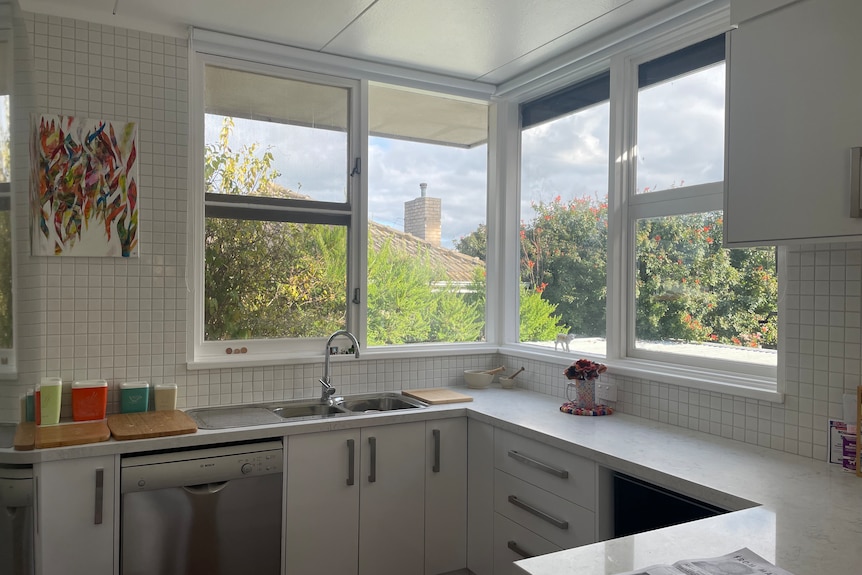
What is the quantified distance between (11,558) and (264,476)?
216cm

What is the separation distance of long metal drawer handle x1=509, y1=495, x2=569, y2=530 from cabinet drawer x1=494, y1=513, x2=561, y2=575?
86 mm

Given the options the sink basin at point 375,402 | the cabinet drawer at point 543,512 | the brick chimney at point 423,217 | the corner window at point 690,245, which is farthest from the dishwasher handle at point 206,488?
the corner window at point 690,245

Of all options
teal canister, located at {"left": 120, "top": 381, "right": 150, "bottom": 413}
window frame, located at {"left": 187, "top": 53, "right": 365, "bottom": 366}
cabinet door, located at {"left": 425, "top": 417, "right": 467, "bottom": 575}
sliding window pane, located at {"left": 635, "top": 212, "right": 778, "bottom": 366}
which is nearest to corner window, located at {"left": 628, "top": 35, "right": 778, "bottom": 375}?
sliding window pane, located at {"left": 635, "top": 212, "right": 778, "bottom": 366}

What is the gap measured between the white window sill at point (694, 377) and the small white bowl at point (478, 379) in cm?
42

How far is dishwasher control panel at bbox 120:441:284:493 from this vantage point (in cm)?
239

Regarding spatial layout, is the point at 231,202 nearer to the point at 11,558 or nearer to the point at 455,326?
the point at 455,326

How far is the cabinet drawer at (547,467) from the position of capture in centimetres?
235

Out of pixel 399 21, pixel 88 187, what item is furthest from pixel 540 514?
pixel 88 187

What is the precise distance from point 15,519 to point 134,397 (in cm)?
248

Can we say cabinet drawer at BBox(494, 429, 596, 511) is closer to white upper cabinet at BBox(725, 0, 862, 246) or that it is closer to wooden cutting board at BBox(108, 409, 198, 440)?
white upper cabinet at BBox(725, 0, 862, 246)

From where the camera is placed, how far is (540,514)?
256cm

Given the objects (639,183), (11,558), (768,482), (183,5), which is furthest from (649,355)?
(11,558)

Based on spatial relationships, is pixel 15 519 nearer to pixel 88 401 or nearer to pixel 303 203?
pixel 88 401

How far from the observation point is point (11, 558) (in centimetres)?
53
